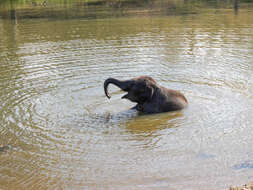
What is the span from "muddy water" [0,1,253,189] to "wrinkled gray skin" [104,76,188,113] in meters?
0.25

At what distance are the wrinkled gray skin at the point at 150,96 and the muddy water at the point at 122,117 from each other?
25 centimetres

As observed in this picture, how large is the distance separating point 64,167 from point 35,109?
3495 mm

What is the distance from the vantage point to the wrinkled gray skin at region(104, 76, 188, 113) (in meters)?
9.67

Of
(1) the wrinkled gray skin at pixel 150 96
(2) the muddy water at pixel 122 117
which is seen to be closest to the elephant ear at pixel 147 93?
(1) the wrinkled gray skin at pixel 150 96

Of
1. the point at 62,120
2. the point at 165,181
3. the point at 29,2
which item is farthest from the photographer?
the point at 29,2

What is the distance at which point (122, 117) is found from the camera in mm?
9758

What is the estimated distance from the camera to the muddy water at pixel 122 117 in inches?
265

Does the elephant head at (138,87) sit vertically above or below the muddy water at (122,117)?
above

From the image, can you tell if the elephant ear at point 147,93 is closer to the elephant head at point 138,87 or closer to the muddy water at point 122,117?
the elephant head at point 138,87

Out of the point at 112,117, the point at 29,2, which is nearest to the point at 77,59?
the point at 112,117

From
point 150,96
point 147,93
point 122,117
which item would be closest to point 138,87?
point 147,93

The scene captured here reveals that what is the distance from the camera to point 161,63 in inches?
575

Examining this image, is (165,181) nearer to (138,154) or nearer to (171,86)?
(138,154)

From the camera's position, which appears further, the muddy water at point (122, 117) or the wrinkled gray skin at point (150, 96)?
the wrinkled gray skin at point (150, 96)
